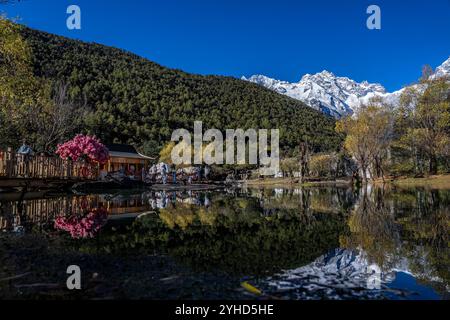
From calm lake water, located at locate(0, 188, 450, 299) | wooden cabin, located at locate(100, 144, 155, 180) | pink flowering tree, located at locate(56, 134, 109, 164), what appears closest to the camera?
calm lake water, located at locate(0, 188, 450, 299)

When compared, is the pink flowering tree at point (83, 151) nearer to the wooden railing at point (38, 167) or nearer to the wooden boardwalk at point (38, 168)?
the wooden railing at point (38, 167)

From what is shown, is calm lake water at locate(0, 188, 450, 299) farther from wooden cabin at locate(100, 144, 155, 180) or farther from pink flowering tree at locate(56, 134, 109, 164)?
wooden cabin at locate(100, 144, 155, 180)

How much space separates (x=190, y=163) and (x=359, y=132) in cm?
2350

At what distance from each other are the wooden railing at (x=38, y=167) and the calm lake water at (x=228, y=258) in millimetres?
4530

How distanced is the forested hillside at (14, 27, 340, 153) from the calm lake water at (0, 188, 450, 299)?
1872 inches

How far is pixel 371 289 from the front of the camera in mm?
3865

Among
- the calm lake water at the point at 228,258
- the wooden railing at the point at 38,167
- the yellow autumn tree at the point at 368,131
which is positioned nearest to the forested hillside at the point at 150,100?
the yellow autumn tree at the point at 368,131

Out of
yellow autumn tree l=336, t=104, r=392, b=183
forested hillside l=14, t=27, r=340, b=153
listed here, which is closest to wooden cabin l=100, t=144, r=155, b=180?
forested hillside l=14, t=27, r=340, b=153

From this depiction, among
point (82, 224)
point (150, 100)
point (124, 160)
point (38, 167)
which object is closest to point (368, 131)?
point (124, 160)

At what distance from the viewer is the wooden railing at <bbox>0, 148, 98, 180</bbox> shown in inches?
514

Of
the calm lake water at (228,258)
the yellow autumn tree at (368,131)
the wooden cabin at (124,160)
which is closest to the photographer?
the calm lake water at (228,258)

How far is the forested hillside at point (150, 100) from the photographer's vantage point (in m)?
62.0

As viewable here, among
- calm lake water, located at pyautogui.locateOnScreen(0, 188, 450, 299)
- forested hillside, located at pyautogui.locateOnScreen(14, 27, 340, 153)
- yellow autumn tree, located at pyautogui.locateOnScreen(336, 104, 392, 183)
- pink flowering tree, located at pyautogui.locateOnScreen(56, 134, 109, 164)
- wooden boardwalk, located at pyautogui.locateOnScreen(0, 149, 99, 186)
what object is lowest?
calm lake water, located at pyautogui.locateOnScreen(0, 188, 450, 299)
